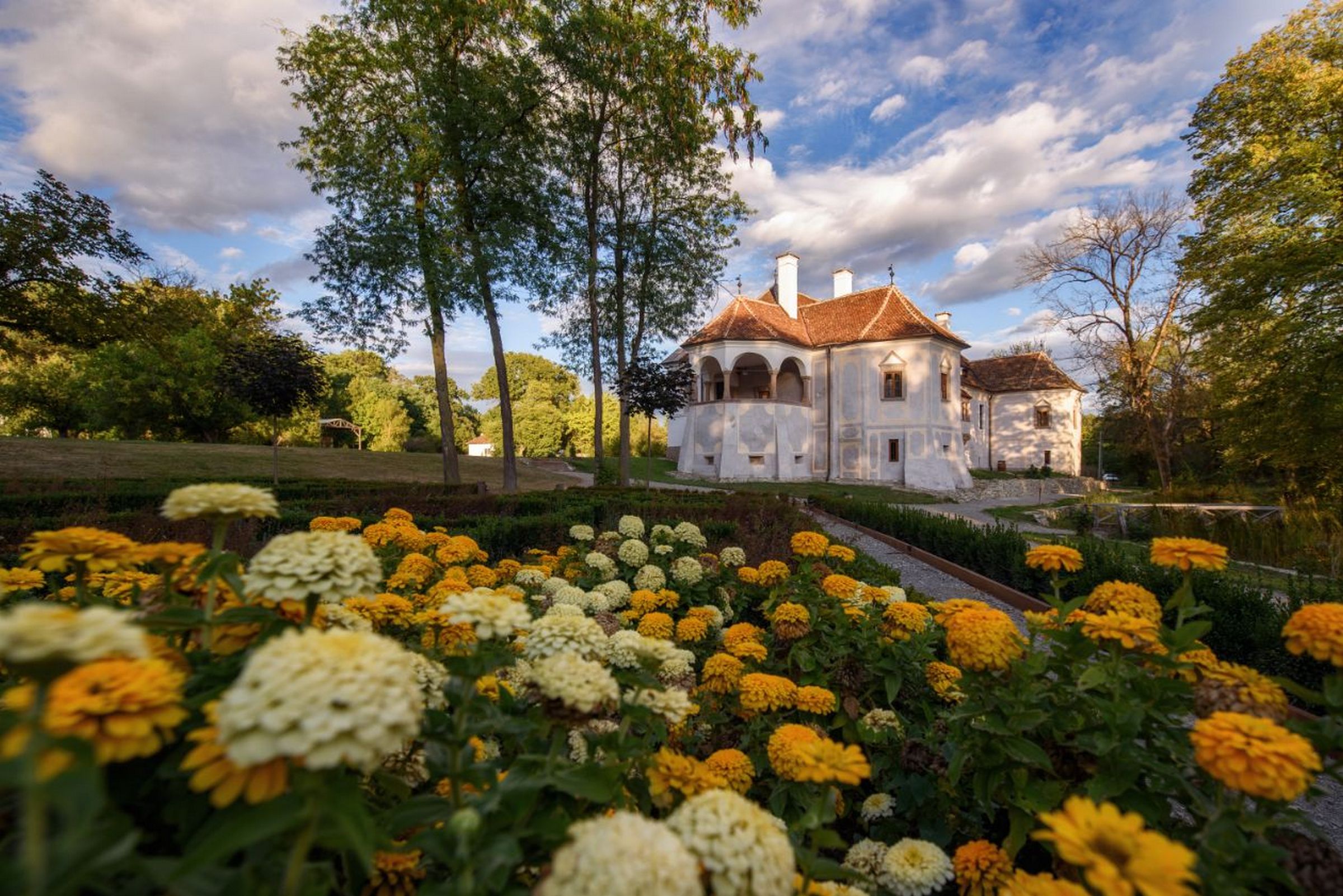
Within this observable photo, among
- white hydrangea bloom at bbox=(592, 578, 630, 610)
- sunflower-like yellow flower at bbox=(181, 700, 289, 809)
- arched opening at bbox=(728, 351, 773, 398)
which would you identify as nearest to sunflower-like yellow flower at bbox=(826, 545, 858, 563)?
white hydrangea bloom at bbox=(592, 578, 630, 610)

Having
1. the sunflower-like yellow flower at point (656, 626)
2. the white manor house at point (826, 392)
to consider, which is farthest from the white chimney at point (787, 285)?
the sunflower-like yellow flower at point (656, 626)

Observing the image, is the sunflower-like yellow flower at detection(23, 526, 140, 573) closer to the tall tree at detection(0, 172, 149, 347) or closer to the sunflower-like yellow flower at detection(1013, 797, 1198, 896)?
the sunflower-like yellow flower at detection(1013, 797, 1198, 896)

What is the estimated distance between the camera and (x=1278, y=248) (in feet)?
37.5

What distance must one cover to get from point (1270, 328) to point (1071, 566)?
14926mm

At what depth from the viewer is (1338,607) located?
58.9 inches

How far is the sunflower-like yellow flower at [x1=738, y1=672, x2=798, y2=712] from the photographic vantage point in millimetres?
2012

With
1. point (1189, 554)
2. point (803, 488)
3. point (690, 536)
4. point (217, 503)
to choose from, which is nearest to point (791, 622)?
point (1189, 554)

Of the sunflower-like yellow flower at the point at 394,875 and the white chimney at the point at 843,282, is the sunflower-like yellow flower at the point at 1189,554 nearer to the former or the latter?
the sunflower-like yellow flower at the point at 394,875

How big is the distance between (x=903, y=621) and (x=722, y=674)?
997 millimetres

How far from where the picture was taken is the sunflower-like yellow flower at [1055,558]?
231 centimetres

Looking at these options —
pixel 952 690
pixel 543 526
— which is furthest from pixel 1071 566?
pixel 543 526

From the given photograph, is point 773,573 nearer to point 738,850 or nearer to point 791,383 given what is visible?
point 738,850

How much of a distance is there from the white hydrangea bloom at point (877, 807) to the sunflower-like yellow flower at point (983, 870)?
0.33 meters

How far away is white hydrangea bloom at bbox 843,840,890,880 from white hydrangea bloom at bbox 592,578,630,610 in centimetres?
187
